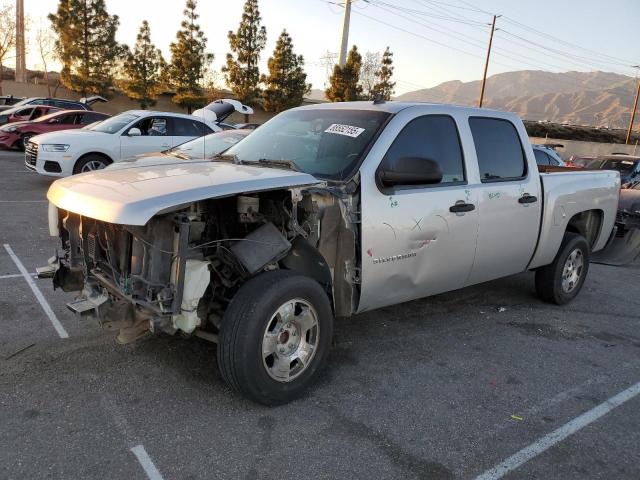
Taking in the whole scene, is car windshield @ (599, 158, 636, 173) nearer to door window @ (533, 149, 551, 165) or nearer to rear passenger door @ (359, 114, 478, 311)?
door window @ (533, 149, 551, 165)

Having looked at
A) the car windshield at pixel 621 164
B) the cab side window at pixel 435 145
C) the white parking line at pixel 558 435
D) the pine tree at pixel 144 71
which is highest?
the pine tree at pixel 144 71

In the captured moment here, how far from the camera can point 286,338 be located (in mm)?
3480

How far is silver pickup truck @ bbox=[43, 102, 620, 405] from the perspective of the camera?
310 cm

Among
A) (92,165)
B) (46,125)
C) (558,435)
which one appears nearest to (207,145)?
(92,165)

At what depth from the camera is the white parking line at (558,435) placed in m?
2.94

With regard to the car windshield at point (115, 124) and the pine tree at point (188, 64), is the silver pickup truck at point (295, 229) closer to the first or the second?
the car windshield at point (115, 124)

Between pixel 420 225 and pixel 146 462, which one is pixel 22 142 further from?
pixel 146 462

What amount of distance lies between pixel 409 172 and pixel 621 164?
12.9m

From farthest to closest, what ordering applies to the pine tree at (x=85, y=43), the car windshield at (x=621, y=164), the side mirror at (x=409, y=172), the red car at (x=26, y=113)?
the pine tree at (x=85, y=43) → the red car at (x=26, y=113) → the car windshield at (x=621, y=164) → the side mirror at (x=409, y=172)

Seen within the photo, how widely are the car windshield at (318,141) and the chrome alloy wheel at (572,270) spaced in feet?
10.2

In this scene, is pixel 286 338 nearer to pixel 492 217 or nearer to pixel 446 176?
pixel 446 176

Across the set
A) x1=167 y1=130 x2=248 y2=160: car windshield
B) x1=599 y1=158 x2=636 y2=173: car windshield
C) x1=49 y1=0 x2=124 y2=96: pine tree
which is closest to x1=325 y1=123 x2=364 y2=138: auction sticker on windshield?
x1=167 y1=130 x2=248 y2=160: car windshield

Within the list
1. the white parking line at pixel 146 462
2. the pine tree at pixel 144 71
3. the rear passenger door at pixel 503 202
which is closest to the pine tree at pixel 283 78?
the pine tree at pixel 144 71

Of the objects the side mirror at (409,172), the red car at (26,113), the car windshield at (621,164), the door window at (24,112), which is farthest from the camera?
the door window at (24,112)
